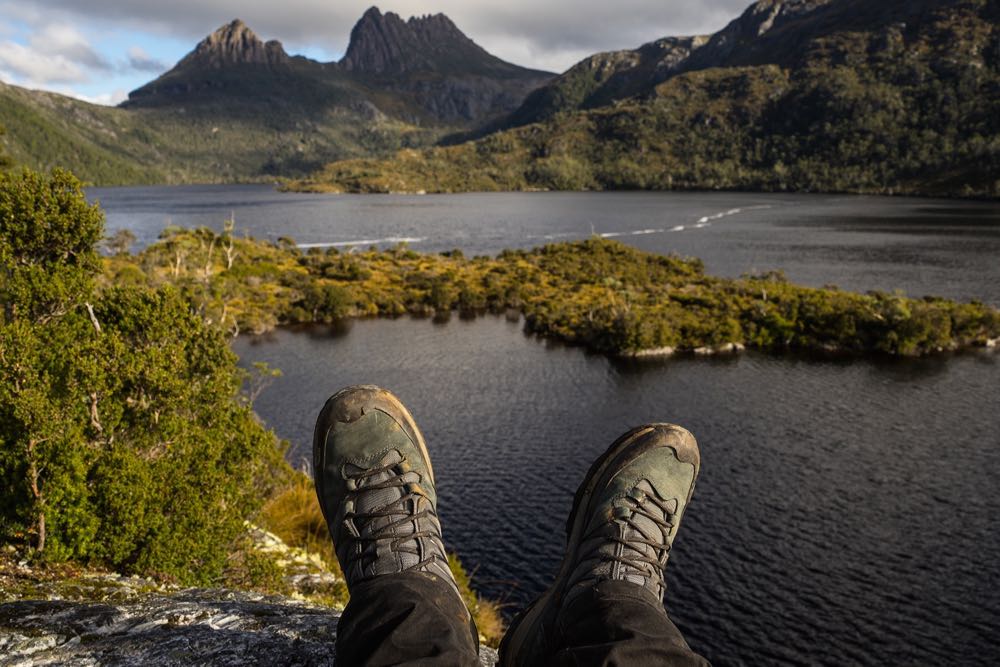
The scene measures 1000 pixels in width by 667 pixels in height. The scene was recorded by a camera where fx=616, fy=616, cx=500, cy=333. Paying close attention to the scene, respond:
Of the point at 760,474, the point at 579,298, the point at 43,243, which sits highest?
the point at 43,243

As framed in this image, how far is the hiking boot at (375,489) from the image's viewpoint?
408 cm

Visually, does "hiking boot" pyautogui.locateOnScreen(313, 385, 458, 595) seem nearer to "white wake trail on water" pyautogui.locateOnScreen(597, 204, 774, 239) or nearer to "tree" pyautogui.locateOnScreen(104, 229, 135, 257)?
"tree" pyautogui.locateOnScreen(104, 229, 135, 257)

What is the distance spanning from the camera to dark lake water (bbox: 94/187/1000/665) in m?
21.8

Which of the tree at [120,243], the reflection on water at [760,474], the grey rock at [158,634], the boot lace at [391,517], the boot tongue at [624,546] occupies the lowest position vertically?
the reflection on water at [760,474]

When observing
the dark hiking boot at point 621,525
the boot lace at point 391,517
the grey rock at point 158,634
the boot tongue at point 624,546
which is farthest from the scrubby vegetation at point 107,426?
the boot tongue at point 624,546

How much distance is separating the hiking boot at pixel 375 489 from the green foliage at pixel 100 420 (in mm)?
4006

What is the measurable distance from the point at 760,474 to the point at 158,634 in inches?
1272

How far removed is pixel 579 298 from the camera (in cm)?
7256

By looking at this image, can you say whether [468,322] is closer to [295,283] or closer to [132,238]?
[295,283]

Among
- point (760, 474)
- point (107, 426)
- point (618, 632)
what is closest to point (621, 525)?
point (618, 632)

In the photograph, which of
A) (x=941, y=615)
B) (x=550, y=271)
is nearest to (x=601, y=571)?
(x=941, y=615)

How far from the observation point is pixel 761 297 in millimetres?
66125

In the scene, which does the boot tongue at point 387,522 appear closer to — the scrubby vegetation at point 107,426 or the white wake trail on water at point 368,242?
the scrubby vegetation at point 107,426

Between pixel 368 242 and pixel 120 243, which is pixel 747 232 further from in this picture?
pixel 120 243
